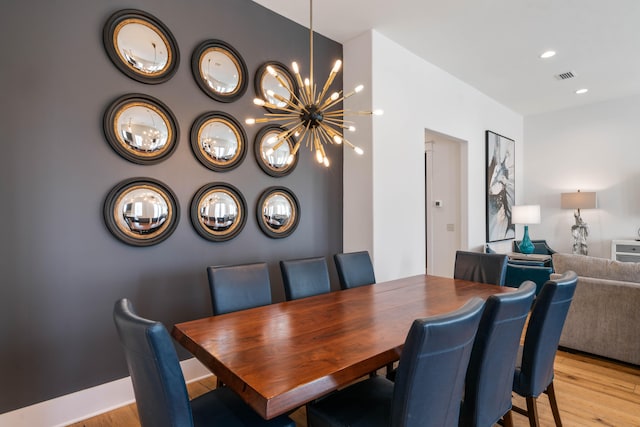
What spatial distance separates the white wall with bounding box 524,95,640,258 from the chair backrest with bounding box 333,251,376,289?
508 cm

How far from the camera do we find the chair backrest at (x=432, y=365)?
1036 millimetres

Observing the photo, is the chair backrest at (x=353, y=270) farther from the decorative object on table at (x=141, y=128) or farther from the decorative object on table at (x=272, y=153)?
the decorative object on table at (x=141, y=128)

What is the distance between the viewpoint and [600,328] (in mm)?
2895

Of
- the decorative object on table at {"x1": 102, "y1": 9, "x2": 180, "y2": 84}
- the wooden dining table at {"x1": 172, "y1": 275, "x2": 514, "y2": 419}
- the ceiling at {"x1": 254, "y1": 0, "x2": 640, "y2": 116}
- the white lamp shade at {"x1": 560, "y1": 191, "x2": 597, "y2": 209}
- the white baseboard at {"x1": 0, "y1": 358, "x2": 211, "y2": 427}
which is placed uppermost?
the ceiling at {"x1": 254, "y1": 0, "x2": 640, "y2": 116}

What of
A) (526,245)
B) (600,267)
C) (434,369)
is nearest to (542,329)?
(434,369)

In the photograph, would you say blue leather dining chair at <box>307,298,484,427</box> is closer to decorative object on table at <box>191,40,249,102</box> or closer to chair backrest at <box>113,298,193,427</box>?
chair backrest at <box>113,298,193,427</box>

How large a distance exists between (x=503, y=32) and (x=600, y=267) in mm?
2465

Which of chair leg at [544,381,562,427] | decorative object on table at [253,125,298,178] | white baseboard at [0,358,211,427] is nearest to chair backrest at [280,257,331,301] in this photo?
decorative object on table at [253,125,298,178]

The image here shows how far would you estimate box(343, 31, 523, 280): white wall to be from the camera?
346cm

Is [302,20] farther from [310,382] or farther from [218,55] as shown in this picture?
[310,382]

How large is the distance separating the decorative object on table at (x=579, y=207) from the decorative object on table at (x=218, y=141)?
18.3 feet

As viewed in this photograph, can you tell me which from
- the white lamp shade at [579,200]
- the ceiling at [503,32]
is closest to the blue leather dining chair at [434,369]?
the ceiling at [503,32]

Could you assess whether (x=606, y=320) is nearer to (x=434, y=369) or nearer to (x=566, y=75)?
(x=434, y=369)

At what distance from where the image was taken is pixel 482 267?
287 centimetres
